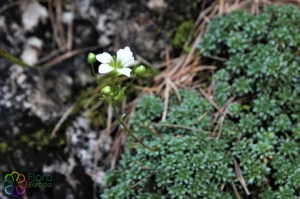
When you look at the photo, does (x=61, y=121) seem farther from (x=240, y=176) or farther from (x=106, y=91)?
(x=240, y=176)

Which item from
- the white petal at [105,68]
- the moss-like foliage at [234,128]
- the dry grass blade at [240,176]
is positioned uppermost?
the white petal at [105,68]

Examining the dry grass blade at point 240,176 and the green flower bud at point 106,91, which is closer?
the green flower bud at point 106,91

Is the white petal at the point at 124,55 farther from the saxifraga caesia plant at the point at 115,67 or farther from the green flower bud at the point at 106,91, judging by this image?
the green flower bud at the point at 106,91

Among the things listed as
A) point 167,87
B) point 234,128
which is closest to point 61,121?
point 167,87

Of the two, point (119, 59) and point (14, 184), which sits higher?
point (119, 59)

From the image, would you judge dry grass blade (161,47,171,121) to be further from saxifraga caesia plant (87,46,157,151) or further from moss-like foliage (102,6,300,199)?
saxifraga caesia plant (87,46,157,151)

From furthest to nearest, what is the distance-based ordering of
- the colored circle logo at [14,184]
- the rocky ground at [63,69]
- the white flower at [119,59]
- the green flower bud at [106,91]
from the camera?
the rocky ground at [63,69]
the colored circle logo at [14,184]
the white flower at [119,59]
the green flower bud at [106,91]
